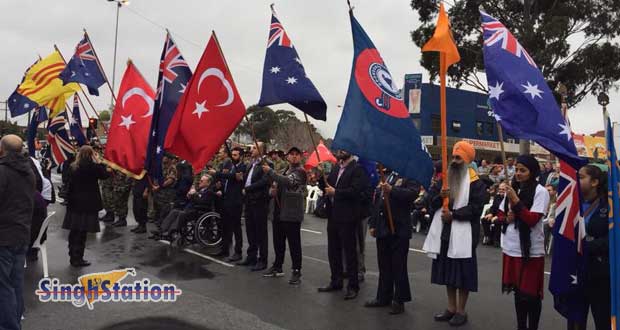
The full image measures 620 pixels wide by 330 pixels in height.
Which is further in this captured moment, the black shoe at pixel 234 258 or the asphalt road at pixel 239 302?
the black shoe at pixel 234 258

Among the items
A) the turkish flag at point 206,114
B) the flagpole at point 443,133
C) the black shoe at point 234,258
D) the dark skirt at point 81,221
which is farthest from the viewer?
the black shoe at point 234,258

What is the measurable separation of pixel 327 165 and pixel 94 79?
38.6 ft

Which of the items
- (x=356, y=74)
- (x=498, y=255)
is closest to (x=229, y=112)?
(x=356, y=74)

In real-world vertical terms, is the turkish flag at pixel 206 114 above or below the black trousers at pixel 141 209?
above

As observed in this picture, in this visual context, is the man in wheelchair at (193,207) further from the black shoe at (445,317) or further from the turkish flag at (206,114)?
the black shoe at (445,317)

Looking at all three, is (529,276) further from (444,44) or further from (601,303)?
(444,44)

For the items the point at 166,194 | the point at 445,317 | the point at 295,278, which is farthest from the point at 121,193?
the point at 445,317

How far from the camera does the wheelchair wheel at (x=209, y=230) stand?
9.59 meters

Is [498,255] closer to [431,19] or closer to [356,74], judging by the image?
[356,74]

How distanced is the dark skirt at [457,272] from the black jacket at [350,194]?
123 centimetres

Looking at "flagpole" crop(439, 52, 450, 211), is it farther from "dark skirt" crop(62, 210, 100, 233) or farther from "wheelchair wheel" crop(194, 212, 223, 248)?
"wheelchair wheel" crop(194, 212, 223, 248)

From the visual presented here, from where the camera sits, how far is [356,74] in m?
5.73

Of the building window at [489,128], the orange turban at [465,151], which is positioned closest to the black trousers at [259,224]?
the orange turban at [465,151]

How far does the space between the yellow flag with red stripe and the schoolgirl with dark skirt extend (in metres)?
8.72
